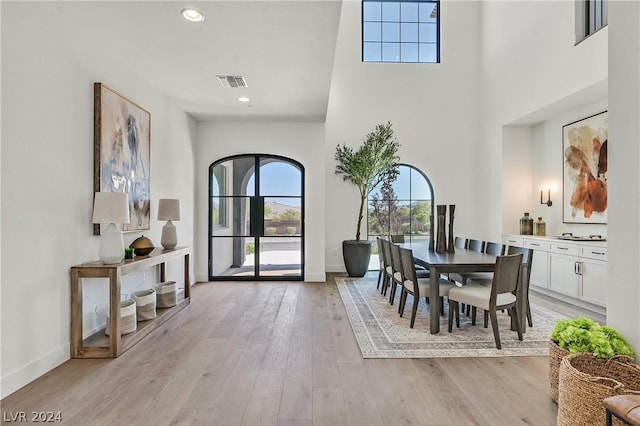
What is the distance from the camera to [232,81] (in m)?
4.18

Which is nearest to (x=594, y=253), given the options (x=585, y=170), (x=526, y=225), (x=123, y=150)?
(x=585, y=170)

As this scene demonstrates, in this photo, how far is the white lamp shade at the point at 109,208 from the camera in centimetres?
305

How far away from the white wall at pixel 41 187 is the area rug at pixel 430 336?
257 centimetres

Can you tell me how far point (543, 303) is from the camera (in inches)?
189

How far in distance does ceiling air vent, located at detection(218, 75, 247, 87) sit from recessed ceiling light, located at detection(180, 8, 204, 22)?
121 cm

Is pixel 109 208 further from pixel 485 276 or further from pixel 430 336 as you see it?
pixel 485 276

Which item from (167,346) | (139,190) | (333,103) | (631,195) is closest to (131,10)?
(139,190)

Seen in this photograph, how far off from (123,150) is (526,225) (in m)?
6.20

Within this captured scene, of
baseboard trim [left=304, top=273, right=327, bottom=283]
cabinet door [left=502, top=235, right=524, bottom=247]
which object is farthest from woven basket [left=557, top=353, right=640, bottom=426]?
baseboard trim [left=304, top=273, right=327, bottom=283]

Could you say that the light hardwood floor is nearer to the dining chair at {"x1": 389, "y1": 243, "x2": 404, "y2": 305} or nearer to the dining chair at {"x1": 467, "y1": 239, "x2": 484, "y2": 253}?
the dining chair at {"x1": 389, "y1": 243, "x2": 404, "y2": 305}

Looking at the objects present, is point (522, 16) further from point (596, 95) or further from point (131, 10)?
point (131, 10)

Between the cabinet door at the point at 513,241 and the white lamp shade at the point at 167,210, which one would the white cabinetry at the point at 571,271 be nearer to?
the cabinet door at the point at 513,241

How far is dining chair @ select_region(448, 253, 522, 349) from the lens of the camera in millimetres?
3186

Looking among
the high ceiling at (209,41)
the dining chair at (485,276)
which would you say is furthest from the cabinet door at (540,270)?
the high ceiling at (209,41)
